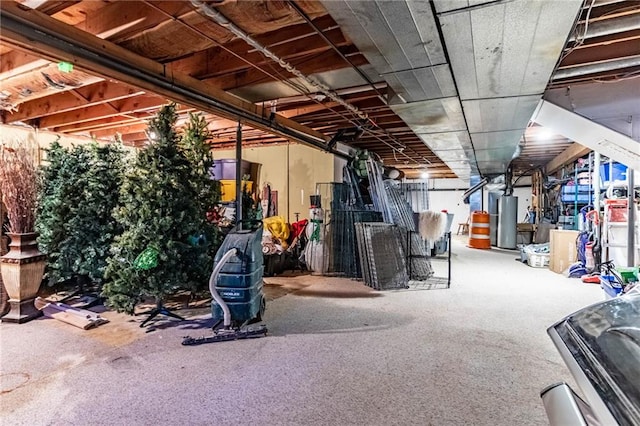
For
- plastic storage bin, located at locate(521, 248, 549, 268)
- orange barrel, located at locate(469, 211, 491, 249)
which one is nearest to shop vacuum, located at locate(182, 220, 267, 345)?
plastic storage bin, located at locate(521, 248, 549, 268)

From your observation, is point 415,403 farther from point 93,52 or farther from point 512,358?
point 93,52

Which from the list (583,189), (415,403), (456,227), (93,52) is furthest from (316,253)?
(456,227)

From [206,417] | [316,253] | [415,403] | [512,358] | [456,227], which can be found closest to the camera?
[206,417]


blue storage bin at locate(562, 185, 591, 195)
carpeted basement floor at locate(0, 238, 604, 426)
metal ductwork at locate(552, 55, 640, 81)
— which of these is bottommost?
carpeted basement floor at locate(0, 238, 604, 426)

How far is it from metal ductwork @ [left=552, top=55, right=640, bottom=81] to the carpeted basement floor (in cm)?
243

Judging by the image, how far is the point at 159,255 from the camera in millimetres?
3342

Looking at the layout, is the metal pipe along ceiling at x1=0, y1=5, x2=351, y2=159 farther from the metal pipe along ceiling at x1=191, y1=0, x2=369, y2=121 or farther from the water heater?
the water heater

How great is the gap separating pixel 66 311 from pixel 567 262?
304 inches

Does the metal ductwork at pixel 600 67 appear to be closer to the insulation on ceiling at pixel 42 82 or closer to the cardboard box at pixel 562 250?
the cardboard box at pixel 562 250

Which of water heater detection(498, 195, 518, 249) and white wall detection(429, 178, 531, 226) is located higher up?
white wall detection(429, 178, 531, 226)

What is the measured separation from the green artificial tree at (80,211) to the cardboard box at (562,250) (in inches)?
287

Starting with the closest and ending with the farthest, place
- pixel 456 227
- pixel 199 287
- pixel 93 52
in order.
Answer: pixel 93 52, pixel 199 287, pixel 456 227

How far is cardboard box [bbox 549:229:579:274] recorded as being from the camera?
19.8 ft

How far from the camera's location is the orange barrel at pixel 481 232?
9.58 metres
